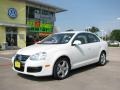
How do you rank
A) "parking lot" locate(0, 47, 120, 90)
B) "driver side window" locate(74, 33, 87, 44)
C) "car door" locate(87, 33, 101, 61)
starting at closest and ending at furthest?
"parking lot" locate(0, 47, 120, 90) < "driver side window" locate(74, 33, 87, 44) < "car door" locate(87, 33, 101, 61)

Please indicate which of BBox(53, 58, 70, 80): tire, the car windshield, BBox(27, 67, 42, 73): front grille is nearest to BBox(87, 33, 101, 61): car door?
the car windshield

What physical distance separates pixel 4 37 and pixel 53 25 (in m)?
10.8

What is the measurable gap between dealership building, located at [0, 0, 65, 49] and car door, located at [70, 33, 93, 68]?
62.6 ft

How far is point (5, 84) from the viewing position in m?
6.65

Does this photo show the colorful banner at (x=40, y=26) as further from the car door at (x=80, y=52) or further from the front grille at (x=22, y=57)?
the front grille at (x=22, y=57)

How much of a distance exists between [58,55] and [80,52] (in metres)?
1.32

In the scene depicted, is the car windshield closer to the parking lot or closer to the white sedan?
the white sedan

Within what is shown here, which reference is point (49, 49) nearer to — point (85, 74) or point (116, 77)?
point (85, 74)

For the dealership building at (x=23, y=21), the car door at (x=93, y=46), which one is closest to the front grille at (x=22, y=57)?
the car door at (x=93, y=46)

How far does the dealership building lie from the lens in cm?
2758

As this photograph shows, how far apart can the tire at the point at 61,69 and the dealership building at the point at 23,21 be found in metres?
19.9

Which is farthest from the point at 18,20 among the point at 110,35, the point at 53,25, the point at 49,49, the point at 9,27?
the point at 110,35

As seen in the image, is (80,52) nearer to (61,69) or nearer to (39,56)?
(61,69)

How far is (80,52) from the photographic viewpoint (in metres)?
8.12
